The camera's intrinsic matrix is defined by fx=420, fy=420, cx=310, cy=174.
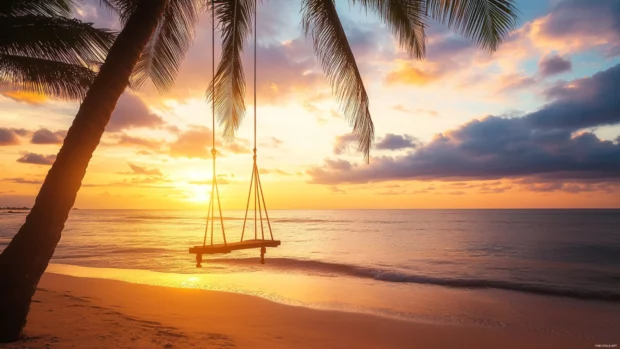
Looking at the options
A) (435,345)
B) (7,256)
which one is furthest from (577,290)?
(7,256)

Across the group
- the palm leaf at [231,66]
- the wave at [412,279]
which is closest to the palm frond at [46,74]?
the palm leaf at [231,66]

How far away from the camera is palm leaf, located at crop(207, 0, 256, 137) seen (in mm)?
5770

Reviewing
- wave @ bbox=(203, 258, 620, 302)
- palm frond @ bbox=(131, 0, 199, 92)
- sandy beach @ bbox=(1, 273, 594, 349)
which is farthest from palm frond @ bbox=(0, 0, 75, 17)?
wave @ bbox=(203, 258, 620, 302)

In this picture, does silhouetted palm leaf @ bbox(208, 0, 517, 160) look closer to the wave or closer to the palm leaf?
the palm leaf

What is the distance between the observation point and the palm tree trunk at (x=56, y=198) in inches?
129

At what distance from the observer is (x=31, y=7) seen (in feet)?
25.5

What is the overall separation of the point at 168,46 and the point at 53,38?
267 cm

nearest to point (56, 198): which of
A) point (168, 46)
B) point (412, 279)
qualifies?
point (168, 46)

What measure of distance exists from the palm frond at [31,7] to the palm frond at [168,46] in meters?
3.14

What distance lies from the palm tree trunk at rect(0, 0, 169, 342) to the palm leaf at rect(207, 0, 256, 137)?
2.02 metres

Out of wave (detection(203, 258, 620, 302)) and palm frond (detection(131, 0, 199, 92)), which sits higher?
palm frond (detection(131, 0, 199, 92))

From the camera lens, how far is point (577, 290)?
464 inches

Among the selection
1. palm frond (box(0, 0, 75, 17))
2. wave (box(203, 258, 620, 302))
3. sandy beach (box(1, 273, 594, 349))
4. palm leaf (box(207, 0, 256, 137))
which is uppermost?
palm frond (box(0, 0, 75, 17))

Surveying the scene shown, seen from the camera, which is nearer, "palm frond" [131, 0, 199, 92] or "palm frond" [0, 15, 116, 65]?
"palm frond" [131, 0, 199, 92]
